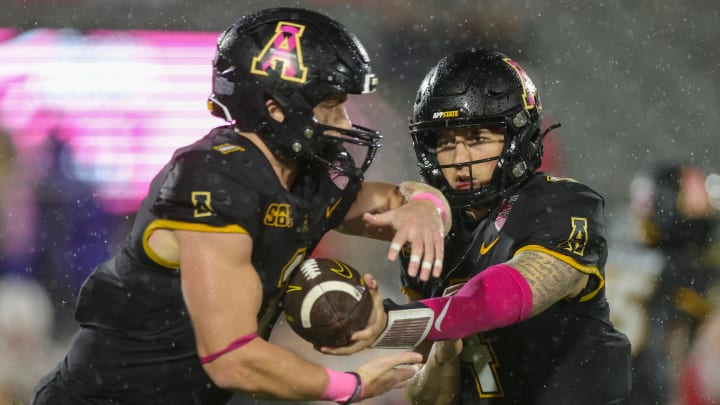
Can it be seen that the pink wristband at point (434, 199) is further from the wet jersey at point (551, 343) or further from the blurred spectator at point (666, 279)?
the blurred spectator at point (666, 279)

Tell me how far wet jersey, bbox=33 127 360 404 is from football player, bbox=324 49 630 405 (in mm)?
395

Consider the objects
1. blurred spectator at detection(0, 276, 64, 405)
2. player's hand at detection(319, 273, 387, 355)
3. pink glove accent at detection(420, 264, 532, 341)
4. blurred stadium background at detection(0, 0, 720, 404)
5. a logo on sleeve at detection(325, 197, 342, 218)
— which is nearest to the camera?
player's hand at detection(319, 273, 387, 355)

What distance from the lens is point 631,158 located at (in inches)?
310

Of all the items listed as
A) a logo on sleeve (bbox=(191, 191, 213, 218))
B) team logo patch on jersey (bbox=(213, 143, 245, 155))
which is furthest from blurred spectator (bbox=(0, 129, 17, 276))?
a logo on sleeve (bbox=(191, 191, 213, 218))

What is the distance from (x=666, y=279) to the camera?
5.88 metres

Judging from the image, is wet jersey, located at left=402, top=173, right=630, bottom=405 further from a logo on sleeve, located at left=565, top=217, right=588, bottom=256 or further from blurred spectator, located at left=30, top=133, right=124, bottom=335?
blurred spectator, located at left=30, top=133, right=124, bottom=335

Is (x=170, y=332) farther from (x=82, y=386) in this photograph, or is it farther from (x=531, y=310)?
(x=531, y=310)

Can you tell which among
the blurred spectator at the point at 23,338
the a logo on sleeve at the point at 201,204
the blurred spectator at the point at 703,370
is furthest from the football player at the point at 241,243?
the blurred spectator at the point at 703,370

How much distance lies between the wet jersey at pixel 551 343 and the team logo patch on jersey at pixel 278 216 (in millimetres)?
835

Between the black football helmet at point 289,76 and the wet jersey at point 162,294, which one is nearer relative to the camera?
the wet jersey at point 162,294

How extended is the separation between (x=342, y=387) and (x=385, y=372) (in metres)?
0.15

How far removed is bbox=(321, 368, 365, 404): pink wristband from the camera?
265 centimetres

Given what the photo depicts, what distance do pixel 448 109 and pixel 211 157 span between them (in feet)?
3.55

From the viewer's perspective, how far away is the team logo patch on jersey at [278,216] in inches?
107
